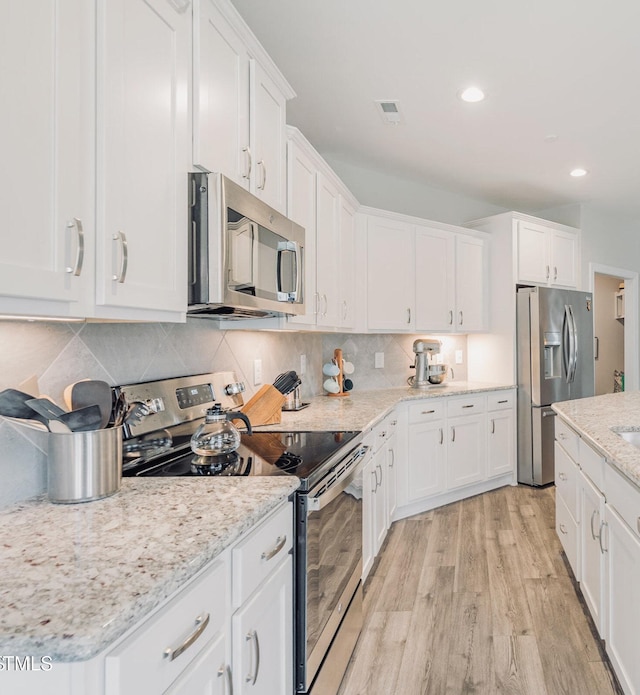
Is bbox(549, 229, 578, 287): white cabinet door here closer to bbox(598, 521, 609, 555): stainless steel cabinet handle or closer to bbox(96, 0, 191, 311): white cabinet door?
bbox(598, 521, 609, 555): stainless steel cabinet handle

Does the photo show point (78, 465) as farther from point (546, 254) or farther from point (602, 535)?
point (546, 254)

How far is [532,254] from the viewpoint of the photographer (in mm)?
4551

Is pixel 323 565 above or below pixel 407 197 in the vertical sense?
below

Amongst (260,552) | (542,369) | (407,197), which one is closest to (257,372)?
(260,552)

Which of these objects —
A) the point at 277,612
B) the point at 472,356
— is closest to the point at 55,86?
the point at 277,612

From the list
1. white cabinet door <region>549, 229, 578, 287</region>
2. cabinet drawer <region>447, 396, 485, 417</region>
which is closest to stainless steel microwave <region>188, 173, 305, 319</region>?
cabinet drawer <region>447, 396, 485, 417</region>

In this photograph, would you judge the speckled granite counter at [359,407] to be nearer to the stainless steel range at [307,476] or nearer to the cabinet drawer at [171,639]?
the stainless steel range at [307,476]

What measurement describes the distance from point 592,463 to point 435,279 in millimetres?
2364

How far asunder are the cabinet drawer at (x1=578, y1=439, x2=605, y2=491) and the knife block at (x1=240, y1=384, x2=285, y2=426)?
4.44ft

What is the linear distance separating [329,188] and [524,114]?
1.32 meters

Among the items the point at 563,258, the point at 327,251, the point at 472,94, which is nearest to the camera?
the point at 472,94

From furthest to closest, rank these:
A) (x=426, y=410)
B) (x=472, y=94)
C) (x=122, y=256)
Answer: (x=426, y=410) → (x=472, y=94) → (x=122, y=256)

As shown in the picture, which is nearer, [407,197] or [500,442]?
[500,442]

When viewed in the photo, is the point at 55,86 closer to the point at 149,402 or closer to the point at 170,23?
the point at 170,23
